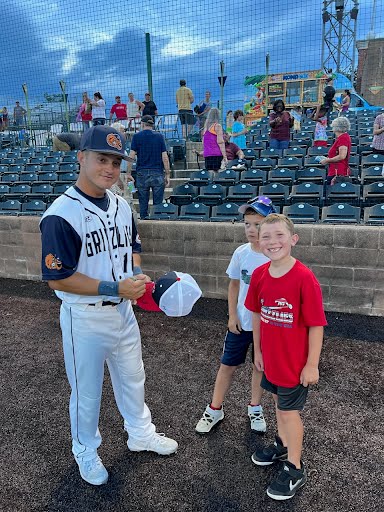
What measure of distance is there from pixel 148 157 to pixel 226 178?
81.6 inches

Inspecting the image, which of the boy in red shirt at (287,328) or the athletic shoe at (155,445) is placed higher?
the boy in red shirt at (287,328)

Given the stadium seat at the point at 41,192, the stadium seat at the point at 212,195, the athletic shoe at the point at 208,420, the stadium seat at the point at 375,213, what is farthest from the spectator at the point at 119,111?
the athletic shoe at the point at 208,420

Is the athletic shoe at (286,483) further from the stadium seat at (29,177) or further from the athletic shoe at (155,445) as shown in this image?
the stadium seat at (29,177)

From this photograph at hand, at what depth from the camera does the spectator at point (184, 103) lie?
11.6 meters

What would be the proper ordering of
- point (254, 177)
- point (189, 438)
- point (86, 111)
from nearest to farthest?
point (189, 438) → point (254, 177) → point (86, 111)

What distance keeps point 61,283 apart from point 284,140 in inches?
345

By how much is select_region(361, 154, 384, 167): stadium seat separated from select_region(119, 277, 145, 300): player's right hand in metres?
7.01

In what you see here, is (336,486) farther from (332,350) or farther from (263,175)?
(263,175)

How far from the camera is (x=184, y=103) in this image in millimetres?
11734

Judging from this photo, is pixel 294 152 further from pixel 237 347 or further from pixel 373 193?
pixel 237 347

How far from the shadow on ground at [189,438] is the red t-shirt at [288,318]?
2.51ft

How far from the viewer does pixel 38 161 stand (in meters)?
12.2

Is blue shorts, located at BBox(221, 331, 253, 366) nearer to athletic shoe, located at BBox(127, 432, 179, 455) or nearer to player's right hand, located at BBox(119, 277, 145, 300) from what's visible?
athletic shoe, located at BBox(127, 432, 179, 455)

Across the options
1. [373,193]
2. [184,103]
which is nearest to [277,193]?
[373,193]
